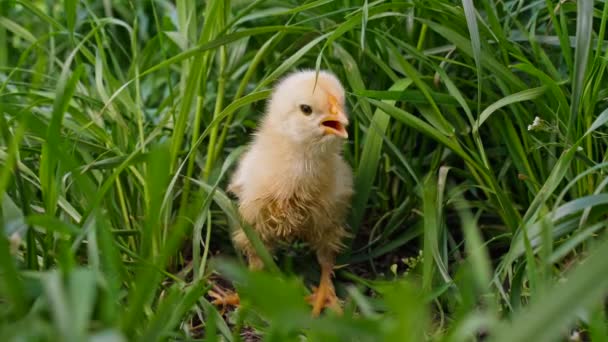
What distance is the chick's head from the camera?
7.15 feet

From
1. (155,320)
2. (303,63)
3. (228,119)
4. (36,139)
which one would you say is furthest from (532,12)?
(155,320)

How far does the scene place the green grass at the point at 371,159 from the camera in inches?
68.5

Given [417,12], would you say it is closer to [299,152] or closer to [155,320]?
[299,152]

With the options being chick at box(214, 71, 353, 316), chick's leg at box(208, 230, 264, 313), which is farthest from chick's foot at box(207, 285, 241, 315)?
chick at box(214, 71, 353, 316)

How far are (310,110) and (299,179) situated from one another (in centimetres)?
18

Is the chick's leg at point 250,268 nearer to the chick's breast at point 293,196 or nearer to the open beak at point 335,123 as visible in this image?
the chick's breast at point 293,196

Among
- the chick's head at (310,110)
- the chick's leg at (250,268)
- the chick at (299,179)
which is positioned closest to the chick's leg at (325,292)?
the chick at (299,179)

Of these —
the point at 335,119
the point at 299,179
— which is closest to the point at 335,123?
the point at 335,119

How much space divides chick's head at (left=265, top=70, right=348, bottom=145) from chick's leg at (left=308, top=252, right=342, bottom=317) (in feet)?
1.08

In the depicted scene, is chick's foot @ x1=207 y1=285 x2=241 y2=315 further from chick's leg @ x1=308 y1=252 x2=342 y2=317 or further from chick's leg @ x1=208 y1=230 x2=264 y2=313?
chick's leg @ x1=308 y1=252 x2=342 y2=317

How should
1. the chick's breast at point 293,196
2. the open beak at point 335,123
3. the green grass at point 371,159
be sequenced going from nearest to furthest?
the green grass at point 371,159
the open beak at point 335,123
the chick's breast at point 293,196

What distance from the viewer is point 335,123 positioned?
221 centimetres

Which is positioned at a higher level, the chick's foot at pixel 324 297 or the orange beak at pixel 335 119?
the orange beak at pixel 335 119

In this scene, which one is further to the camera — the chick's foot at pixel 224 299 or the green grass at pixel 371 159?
the chick's foot at pixel 224 299
